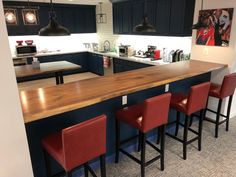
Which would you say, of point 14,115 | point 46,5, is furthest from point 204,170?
point 46,5

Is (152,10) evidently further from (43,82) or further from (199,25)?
(43,82)

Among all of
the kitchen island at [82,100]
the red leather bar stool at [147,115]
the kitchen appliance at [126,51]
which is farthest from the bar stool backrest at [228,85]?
the kitchen appliance at [126,51]

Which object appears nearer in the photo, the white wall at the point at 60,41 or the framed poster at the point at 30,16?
the framed poster at the point at 30,16

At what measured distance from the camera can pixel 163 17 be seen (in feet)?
14.5

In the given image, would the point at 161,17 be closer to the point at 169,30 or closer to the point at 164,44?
the point at 169,30

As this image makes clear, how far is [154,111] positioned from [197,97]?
Result: 28.4 inches

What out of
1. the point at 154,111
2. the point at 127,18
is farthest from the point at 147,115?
the point at 127,18

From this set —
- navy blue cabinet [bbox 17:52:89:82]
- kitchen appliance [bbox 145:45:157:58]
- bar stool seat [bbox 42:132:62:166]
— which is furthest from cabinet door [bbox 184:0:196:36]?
navy blue cabinet [bbox 17:52:89:82]

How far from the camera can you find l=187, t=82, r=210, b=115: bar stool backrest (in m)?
2.28

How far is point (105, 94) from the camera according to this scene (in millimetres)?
1911

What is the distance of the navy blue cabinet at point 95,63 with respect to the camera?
652 centimetres

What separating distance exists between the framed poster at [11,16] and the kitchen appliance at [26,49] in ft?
2.02

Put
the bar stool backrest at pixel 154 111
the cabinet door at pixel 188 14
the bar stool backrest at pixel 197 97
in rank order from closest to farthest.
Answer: the bar stool backrest at pixel 154 111 < the bar stool backrest at pixel 197 97 < the cabinet door at pixel 188 14

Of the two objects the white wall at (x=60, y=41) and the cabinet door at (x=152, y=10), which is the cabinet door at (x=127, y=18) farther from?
the white wall at (x=60, y=41)
